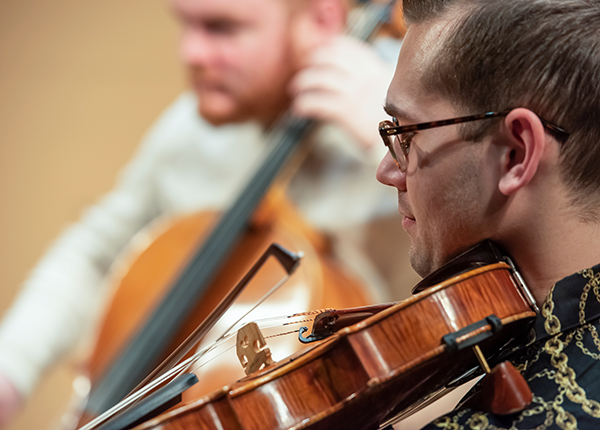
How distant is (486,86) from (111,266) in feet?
4.49

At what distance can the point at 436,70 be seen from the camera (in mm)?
531

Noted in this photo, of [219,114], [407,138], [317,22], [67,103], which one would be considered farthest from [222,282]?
[67,103]

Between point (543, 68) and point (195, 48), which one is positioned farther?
point (195, 48)

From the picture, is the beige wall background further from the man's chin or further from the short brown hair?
the short brown hair

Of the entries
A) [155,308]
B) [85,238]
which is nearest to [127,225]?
[85,238]

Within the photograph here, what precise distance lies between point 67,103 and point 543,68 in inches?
71.6

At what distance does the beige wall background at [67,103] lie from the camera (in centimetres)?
198

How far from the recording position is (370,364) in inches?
16.9

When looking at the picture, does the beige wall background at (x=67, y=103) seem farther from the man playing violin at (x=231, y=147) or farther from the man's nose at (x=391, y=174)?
the man's nose at (x=391, y=174)

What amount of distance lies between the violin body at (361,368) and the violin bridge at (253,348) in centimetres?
6

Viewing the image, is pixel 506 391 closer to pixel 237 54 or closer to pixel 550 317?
pixel 550 317

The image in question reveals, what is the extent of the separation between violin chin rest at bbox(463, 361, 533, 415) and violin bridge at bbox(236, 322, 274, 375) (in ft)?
0.60

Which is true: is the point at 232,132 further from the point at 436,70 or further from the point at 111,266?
the point at 436,70

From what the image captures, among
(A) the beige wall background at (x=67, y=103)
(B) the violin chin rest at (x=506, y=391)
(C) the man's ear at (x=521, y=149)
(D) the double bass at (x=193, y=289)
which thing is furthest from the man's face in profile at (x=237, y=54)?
(B) the violin chin rest at (x=506, y=391)
